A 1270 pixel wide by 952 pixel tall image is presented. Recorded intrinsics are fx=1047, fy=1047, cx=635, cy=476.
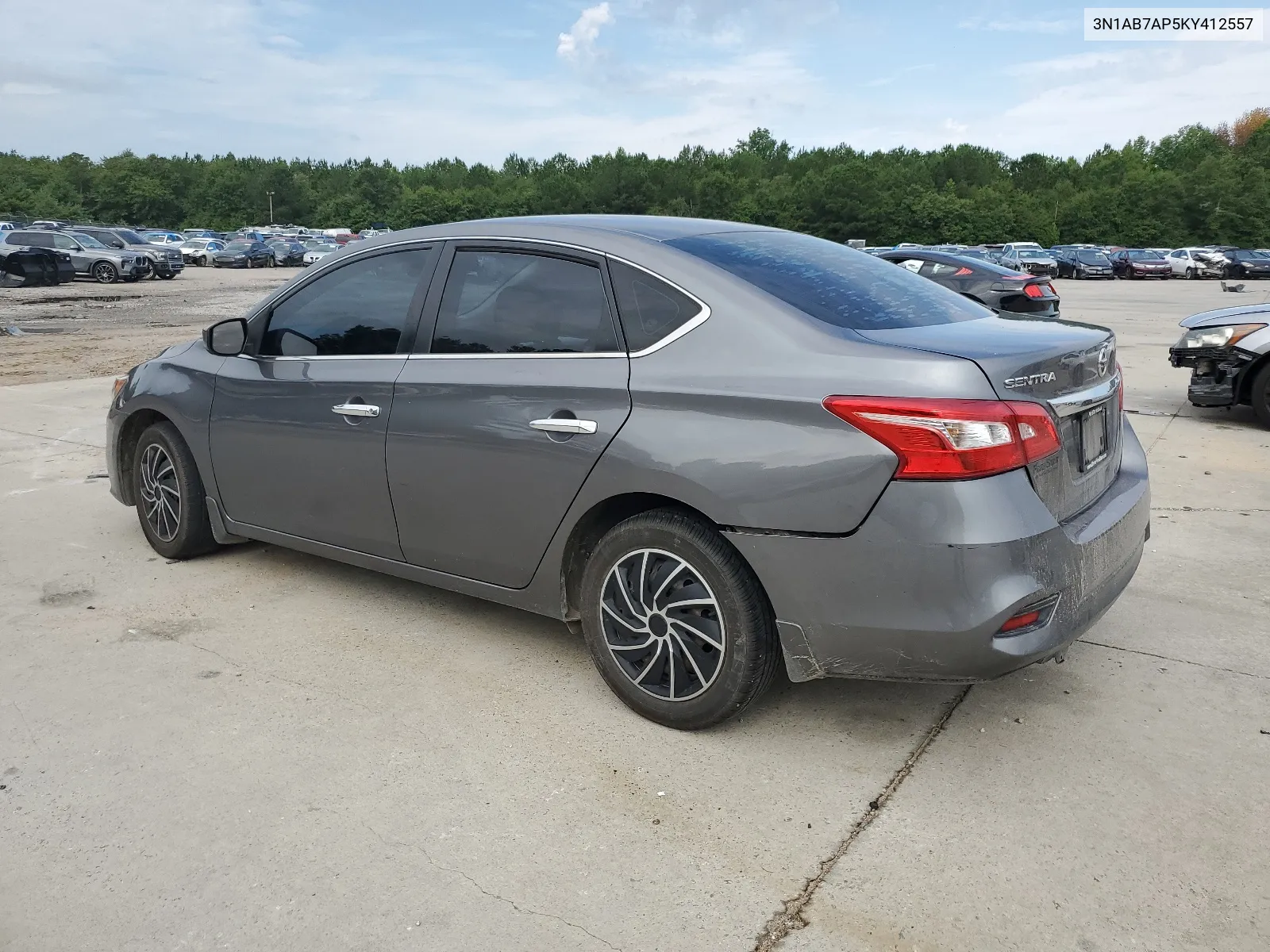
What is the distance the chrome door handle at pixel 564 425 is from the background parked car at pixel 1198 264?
51.0 metres

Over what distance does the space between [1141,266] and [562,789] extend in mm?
49983

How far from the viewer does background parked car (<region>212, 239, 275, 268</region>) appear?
4866 centimetres

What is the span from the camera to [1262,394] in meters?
8.41

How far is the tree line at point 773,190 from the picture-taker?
85750 millimetres

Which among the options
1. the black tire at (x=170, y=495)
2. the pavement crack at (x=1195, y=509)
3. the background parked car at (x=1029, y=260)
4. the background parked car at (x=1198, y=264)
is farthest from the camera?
the background parked car at (x=1198, y=264)

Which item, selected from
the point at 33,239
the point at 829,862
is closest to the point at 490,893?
the point at 829,862

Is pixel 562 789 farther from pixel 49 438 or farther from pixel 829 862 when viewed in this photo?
pixel 49 438

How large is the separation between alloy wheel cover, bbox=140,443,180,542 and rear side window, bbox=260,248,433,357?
0.93 metres

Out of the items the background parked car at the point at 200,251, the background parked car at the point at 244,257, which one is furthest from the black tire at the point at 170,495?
the background parked car at the point at 200,251

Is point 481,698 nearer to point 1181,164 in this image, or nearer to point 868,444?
point 868,444

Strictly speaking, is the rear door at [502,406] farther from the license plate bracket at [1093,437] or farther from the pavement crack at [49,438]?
the pavement crack at [49,438]

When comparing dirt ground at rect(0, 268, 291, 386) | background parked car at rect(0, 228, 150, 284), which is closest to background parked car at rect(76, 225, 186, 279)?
dirt ground at rect(0, 268, 291, 386)

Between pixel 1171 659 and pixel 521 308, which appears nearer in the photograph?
pixel 521 308

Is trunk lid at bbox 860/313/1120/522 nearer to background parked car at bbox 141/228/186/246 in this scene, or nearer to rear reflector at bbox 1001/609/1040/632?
rear reflector at bbox 1001/609/1040/632
